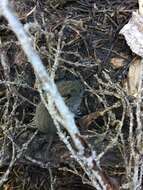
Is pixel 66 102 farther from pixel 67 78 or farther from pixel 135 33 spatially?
pixel 135 33

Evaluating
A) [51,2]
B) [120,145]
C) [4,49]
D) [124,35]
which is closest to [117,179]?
[120,145]

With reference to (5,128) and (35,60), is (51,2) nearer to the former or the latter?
(5,128)

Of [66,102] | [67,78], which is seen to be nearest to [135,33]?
[67,78]

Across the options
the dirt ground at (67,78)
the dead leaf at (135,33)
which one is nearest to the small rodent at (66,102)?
the dirt ground at (67,78)

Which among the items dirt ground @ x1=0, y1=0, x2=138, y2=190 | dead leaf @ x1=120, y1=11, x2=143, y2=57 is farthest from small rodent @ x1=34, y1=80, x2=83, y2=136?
dead leaf @ x1=120, y1=11, x2=143, y2=57

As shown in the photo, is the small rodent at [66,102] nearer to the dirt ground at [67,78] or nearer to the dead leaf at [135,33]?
the dirt ground at [67,78]
